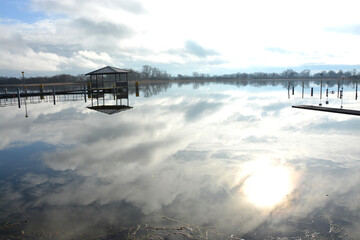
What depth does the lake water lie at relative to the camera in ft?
18.3

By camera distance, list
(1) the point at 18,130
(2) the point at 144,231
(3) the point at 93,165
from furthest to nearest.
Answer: (1) the point at 18,130 < (3) the point at 93,165 < (2) the point at 144,231

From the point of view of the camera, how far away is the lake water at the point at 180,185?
220 inches

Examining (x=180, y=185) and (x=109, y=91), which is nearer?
(x=180, y=185)

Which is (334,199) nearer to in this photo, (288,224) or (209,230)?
(288,224)

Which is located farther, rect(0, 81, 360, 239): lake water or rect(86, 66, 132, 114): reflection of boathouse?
rect(86, 66, 132, 114): reflection of boathouse

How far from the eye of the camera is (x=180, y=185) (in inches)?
302

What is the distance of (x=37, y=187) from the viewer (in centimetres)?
762

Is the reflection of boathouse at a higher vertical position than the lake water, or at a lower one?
higher

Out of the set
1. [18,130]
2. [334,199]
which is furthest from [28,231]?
[18,130]

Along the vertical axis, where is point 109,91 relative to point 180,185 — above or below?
above

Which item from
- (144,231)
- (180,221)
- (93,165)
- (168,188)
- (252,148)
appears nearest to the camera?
(144,231)

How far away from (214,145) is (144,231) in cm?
707

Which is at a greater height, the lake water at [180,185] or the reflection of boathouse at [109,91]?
the reflection of boathouse at [109,91]

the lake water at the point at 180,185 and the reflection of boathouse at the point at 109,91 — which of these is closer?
the lake water at the point at 180,185
